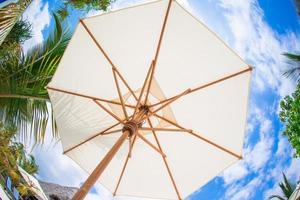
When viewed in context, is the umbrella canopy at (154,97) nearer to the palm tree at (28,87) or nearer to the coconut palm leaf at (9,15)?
the palm tree at (28,87)

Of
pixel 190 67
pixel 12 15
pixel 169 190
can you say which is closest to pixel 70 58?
pixel 190 67

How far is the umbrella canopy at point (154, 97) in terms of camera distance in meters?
4.75

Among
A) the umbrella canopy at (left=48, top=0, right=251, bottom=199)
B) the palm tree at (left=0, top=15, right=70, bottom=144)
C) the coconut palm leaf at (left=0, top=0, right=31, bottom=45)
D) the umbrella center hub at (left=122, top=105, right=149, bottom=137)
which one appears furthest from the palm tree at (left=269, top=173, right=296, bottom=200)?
the coconut palm leaf at (left=0, top=0, right=31, bottom=45)

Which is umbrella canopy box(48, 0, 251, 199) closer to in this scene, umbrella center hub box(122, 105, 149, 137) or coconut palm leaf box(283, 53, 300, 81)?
umbrella center hub box(122, 105, 149, 137)

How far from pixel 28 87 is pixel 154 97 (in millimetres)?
3100

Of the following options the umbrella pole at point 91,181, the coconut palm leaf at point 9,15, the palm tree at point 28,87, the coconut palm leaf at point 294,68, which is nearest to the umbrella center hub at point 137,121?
the umbrella pole at point 91,181

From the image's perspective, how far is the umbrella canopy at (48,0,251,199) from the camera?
4.75m

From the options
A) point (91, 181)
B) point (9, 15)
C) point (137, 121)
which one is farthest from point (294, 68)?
point (9, 15)

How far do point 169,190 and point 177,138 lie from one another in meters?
0.86

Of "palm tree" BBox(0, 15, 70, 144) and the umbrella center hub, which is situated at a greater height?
"palm tree" BBox(0, 15, 70, 144)

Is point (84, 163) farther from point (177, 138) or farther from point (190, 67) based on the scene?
point (190, 67)

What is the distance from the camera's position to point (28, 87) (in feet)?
23.1

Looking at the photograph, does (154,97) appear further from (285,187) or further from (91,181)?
(285,187)

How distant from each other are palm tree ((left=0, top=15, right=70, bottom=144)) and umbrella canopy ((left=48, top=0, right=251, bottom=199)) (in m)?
1.28
